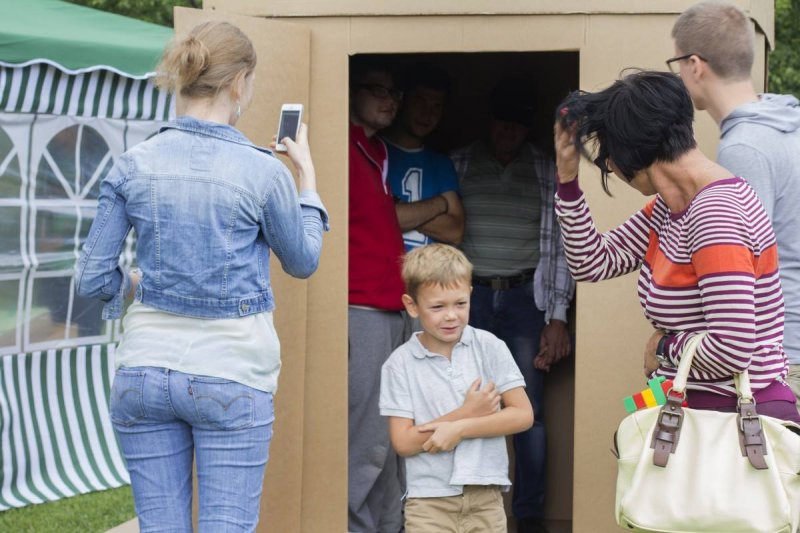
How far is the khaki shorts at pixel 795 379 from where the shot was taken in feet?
10.3

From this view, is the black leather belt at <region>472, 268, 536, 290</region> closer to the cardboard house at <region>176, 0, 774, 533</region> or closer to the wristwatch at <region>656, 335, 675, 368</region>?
the cardboard house at <region>176, 0, 774, 533</region>

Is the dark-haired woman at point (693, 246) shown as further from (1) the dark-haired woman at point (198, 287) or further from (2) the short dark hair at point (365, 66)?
(2) the short dark hair at point (365, 66)

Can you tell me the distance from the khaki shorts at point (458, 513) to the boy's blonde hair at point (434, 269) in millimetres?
645

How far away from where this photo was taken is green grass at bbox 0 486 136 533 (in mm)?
5992

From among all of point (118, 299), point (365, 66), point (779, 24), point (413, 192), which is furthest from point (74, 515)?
point (779, 24)

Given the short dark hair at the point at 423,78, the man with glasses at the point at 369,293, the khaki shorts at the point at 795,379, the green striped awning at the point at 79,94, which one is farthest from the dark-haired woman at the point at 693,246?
the green striped awning at the point at 79,94

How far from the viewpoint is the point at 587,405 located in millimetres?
4066

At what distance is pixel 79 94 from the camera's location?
6.93m

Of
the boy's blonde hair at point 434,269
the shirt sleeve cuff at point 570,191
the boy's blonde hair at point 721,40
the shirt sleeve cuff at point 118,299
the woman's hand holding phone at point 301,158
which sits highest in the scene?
the boy's blonde hair at point 721,40

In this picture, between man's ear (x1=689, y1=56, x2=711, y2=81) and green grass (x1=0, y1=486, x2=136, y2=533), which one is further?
green grass (x1=0, y1=486, x2=136, y2=533)

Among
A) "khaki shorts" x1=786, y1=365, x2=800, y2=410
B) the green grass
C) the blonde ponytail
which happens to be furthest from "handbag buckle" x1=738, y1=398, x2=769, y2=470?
the green grass

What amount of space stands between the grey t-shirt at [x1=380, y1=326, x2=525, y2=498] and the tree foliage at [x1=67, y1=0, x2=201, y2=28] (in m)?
11.6

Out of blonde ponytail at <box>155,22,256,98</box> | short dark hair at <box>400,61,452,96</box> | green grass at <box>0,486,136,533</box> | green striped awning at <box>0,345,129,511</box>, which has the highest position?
short dark hair at <box>400,61,452,96</box>

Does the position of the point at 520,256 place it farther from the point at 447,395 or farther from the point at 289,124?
the point at 289,124
